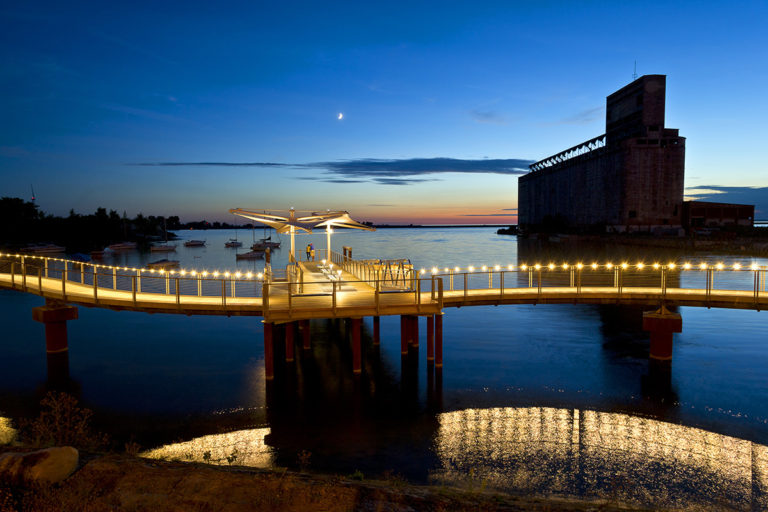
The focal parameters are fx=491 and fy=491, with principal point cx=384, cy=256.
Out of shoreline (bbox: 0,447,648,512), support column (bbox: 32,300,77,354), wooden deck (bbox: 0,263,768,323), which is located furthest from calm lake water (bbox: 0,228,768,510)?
shoreline (bbox: 0,447,648,512)

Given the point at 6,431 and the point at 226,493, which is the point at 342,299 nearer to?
the point at 226,493

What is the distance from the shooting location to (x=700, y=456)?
13016mm

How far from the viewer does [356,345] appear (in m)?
19.0

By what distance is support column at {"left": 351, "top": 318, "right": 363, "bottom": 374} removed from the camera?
1844 centimetres

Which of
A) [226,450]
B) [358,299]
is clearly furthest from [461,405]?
[226,450]

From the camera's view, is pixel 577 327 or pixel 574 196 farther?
pixel 574 196

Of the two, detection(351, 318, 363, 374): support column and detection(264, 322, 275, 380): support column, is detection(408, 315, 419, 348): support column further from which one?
detection(264, 322, 275, 380): support column

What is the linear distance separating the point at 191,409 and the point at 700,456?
50.1 feet

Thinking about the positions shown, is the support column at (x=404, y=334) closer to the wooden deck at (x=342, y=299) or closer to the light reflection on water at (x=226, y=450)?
the wooden deck at (x=342, y=299)

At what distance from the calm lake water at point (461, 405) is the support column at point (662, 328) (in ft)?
2.43

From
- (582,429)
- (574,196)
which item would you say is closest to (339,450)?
(582,429)

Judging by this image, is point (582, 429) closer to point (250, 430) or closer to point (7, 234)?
point (250, 430)

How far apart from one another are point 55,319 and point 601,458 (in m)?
21.7

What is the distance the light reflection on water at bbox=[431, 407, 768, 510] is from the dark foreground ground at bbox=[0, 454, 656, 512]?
282cm
